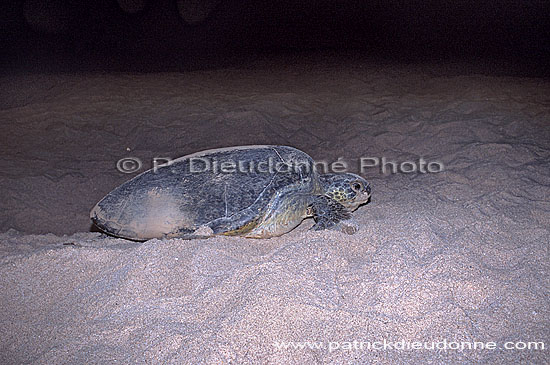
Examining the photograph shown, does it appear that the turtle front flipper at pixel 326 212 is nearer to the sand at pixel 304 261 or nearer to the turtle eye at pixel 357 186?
the sand at pixel 304 261

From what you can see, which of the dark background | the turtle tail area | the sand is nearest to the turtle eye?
the sand

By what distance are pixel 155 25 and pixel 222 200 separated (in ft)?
46.9

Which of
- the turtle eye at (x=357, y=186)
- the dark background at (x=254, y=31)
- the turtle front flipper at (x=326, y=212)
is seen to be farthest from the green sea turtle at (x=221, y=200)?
the dark background at (x=254, y=31)

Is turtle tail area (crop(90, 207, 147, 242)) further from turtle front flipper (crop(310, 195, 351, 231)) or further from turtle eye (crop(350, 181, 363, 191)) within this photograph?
turtle eye (crop(350, 181, 363, 191))

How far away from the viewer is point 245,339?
4.94ft

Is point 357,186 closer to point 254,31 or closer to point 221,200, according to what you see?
point 221,200

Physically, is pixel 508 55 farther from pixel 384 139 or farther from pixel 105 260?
pixel 105 260

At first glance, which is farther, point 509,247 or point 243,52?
point 243,52

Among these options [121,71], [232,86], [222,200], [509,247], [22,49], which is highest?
[22,49]

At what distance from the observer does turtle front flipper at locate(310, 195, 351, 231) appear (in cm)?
242

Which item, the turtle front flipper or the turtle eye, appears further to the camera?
the turtle eye

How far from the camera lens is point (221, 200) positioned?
2.30 metres

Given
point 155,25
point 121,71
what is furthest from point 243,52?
point 155,25

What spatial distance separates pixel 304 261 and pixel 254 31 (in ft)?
42.9
